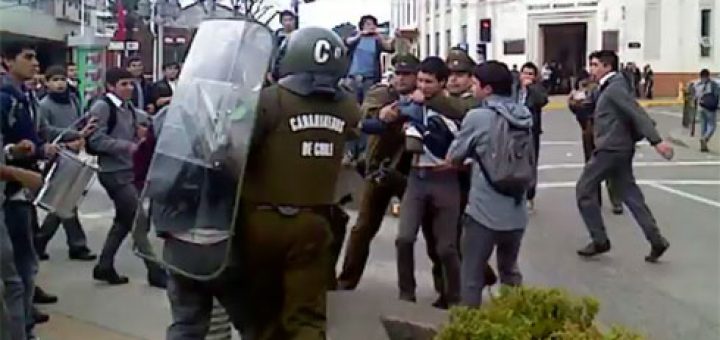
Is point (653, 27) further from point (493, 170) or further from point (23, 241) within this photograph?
point (23, 241)

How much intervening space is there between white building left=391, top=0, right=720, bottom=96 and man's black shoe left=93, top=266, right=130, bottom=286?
3950 centimetres

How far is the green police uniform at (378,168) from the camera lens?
7586 mm

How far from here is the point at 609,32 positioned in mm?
53469

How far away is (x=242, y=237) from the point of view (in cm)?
504

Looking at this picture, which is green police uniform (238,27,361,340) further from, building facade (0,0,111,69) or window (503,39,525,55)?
window (503,39,525,55)

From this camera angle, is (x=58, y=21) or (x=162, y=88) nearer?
(x=162, y=88)

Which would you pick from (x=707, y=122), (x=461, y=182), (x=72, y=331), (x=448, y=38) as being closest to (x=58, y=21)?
(x=707, y=122)

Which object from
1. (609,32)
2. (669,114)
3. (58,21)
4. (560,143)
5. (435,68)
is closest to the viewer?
(435,68)

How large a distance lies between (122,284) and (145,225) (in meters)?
3.87

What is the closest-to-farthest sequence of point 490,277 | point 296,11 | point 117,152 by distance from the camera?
point 490,277
point 117,152
point 296,11

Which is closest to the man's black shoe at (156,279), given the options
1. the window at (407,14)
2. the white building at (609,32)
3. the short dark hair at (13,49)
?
the short dark hair at (13,49)

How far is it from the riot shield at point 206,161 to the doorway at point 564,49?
51021 millimetres

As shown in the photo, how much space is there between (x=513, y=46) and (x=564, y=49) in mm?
2488

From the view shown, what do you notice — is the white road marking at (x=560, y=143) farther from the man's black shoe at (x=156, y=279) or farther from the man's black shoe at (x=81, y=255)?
the man's black shoe at (x=156, y=279)
